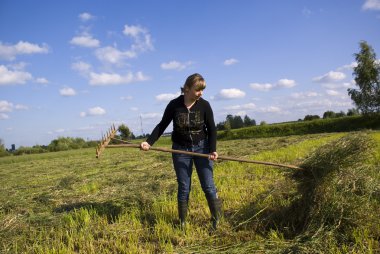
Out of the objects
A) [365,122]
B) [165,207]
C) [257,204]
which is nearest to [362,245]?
[257,204]

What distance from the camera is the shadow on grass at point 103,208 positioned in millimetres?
5584

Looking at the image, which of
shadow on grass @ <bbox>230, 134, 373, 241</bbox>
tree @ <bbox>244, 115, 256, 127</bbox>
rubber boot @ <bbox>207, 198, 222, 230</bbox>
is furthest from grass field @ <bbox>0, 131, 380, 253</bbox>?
tree @ <bbox>244, 115, 256, 127</bbox>

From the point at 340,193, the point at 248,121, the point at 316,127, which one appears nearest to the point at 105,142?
the point at 340,193

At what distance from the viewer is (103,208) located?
19.9 feet

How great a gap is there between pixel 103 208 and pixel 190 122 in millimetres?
2571

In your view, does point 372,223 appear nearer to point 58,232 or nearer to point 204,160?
point 204,160

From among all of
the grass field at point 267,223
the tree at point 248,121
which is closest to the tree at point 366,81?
the tree at point 248,121

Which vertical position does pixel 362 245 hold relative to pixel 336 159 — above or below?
below

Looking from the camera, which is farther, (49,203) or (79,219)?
(49,203)

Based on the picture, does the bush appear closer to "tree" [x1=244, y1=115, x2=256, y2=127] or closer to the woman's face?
"tree" [x1=244, y1=115, x2=256, y2=127]

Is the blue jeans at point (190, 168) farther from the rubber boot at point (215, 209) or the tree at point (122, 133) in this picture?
the tree at point (122, 133)

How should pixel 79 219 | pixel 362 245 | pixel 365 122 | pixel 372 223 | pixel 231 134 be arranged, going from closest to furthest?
pixel 362 245, pixel 372 223, pixel 79 219, pixel 365 122, pixel 231 134

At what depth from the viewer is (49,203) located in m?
7.18

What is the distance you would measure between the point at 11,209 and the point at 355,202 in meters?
6.16
